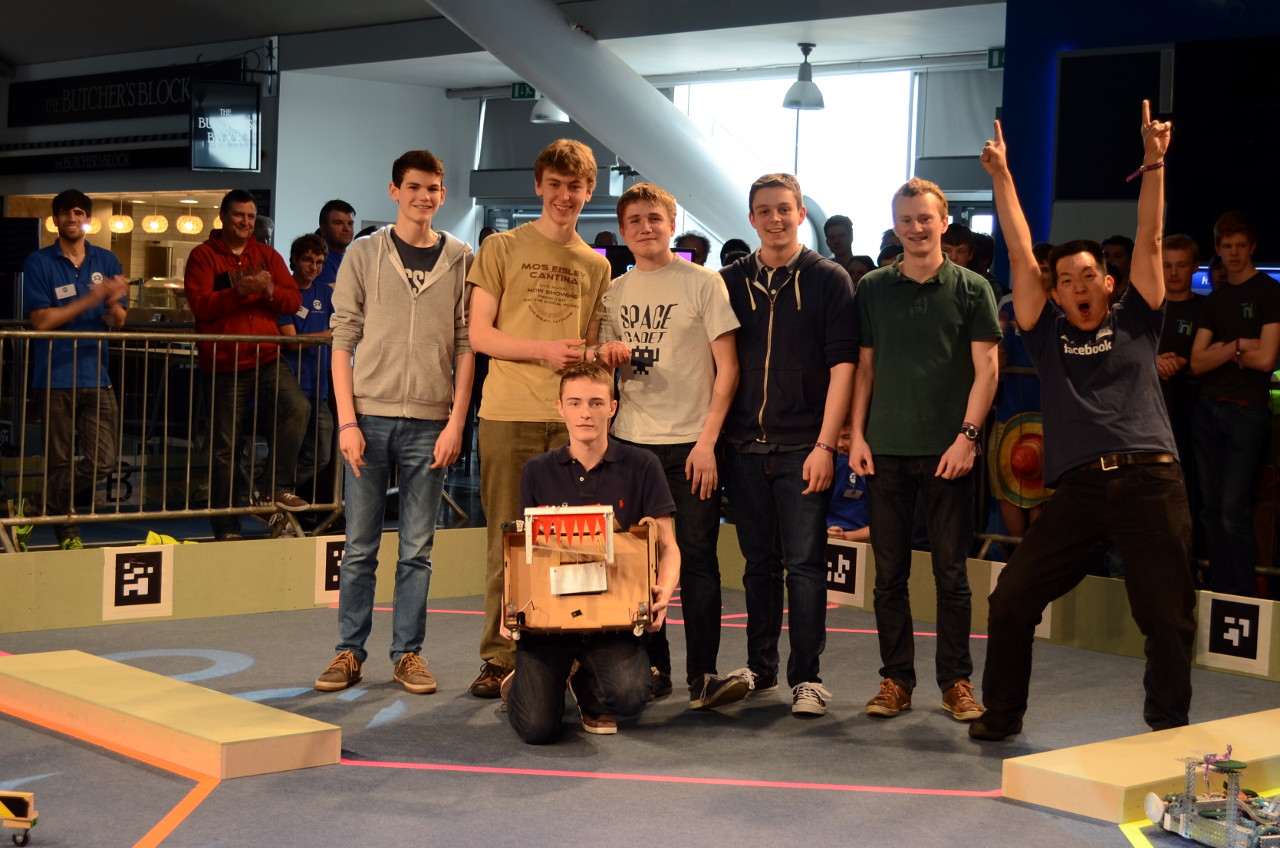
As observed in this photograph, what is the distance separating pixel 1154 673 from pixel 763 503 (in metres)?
1.49

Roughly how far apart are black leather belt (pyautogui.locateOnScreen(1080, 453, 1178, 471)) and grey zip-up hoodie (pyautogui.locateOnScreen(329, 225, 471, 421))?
2.43m

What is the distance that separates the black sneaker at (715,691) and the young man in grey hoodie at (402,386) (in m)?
1.01

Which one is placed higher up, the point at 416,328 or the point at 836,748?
the point at 416,328

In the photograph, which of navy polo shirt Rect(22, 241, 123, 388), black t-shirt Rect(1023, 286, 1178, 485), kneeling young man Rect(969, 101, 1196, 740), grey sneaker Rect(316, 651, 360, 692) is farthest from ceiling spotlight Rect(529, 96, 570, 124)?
black t-shirt Rect(1023, 286, 1178, 485)

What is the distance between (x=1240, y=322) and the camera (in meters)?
6.52

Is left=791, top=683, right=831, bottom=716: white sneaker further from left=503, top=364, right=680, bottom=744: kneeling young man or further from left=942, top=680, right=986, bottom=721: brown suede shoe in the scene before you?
left=503, top=364, right=680, bottom=744: kneeling young man

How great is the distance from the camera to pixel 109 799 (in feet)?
12.9

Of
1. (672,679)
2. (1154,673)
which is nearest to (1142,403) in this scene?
(1154,673)

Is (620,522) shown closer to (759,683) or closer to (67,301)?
(759,683)

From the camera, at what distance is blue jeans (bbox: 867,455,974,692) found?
201 inches

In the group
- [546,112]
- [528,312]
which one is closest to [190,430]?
[528,312]

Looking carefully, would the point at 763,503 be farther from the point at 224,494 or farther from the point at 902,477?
the point at 224,494

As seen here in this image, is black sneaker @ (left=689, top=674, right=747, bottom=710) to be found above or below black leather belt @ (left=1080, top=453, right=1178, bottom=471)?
below

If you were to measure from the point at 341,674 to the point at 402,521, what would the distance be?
63 cm
